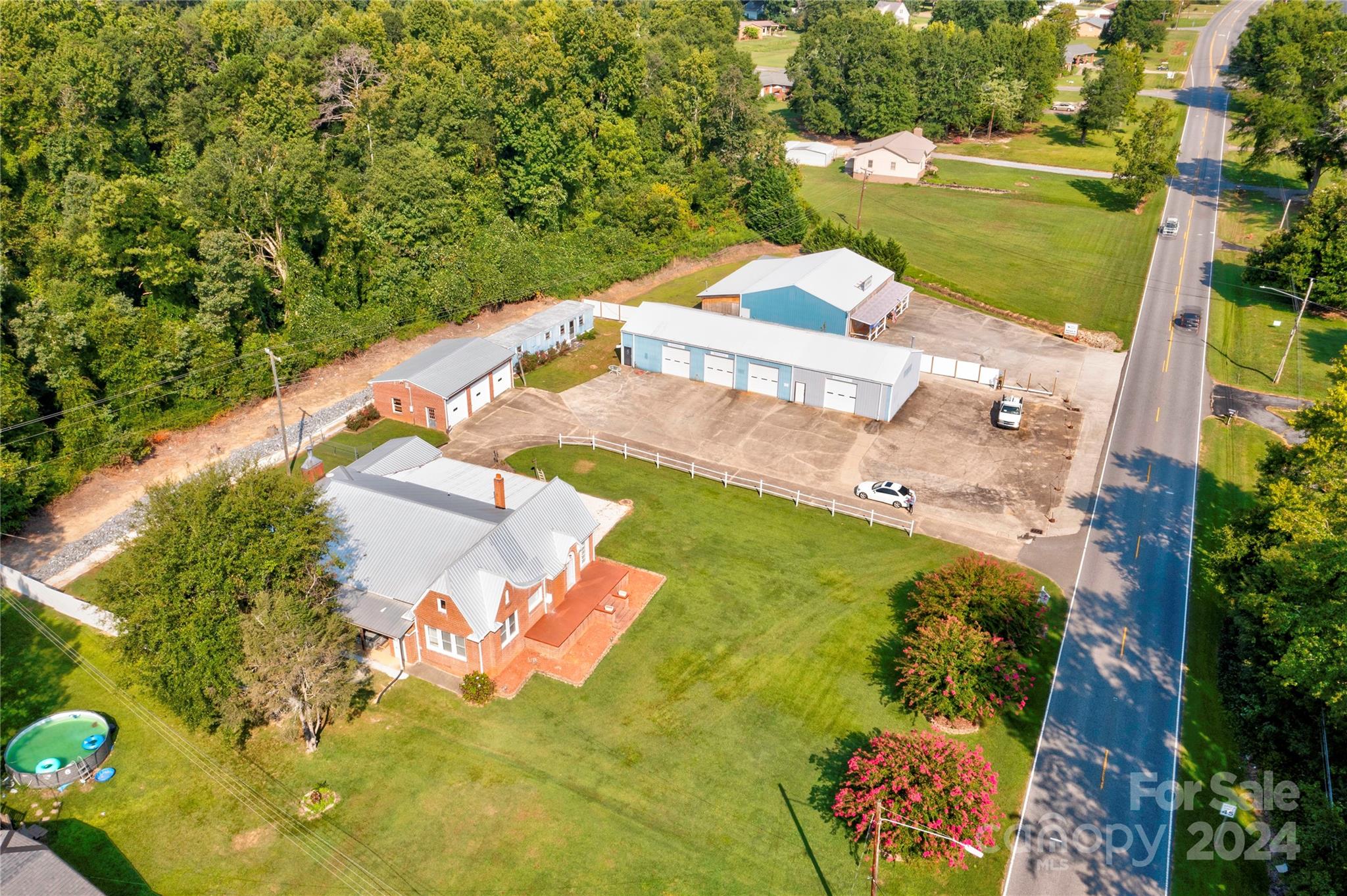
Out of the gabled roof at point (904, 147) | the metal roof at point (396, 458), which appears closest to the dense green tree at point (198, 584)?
the metal roof at point (396, 458)

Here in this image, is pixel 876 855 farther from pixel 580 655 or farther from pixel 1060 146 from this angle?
pixel 1060 146

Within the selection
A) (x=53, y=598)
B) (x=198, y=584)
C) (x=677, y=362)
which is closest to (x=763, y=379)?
(x=677, y=362)

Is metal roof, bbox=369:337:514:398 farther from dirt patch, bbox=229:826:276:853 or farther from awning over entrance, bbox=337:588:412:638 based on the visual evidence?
dirt patch, bbox=229:826:276:853

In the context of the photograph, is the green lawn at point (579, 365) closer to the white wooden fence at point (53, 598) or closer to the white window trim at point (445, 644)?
the white window trim at point (445, 644)

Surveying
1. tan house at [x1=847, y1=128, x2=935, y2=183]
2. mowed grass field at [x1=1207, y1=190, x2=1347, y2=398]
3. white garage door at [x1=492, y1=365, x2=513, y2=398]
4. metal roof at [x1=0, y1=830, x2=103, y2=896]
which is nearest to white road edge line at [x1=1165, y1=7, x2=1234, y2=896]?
mowed grass field at [x1=1207, y1=190, x2=1347, y2=398]

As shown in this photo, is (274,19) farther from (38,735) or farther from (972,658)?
(972,658)

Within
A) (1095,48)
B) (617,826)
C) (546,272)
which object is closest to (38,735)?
(617,826)
